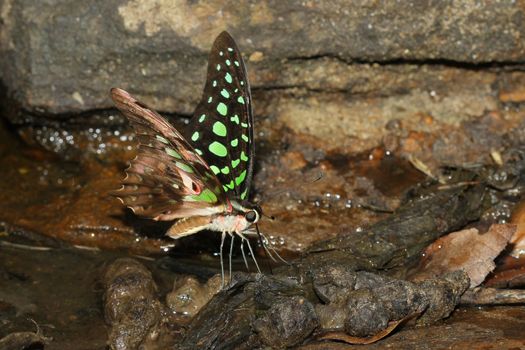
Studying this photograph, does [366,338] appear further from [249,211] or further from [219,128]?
[219,128]

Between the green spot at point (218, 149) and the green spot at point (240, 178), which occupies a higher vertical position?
the green spot at point (218, 149)

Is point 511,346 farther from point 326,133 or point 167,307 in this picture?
point 326,133

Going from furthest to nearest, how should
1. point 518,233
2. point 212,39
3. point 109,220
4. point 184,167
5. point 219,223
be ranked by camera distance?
point 212,39
point 109,220
point 518,233
point 219,223
point 184,167

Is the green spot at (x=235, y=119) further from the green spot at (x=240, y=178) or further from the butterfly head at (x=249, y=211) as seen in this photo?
the butterfly head at (x=249, y=211)

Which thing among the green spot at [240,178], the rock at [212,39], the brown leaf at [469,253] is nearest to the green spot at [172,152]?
the green spot at [240,178]

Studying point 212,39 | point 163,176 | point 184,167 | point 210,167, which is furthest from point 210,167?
point 212,39

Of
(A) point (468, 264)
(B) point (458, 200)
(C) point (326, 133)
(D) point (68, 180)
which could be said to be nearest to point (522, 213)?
(B) point (458, 200)
